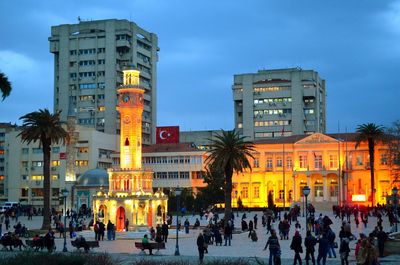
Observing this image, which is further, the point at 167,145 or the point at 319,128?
the point at 319,128

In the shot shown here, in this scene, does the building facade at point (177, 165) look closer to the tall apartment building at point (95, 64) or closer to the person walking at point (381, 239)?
the tall apartment building at point (95, 64)

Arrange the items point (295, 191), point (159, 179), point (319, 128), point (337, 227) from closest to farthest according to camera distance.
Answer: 1. point (337, 227)
2. point (295, 191)
3. point (159, 179)
4. point (319, 128)

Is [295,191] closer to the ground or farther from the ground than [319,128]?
closer to the ground

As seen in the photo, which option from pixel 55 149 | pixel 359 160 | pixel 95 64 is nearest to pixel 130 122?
pixel 55 149

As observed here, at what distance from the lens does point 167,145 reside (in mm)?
119875

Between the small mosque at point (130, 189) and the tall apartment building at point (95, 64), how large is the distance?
64.4 metres

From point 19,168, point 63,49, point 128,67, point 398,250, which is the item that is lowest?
point 398,250

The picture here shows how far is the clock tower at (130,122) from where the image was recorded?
219ft

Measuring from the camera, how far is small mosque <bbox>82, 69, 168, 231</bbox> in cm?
6359

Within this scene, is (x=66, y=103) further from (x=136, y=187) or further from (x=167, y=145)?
(x=136, y=187)

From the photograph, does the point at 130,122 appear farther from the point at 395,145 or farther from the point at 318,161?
the point at 318,161

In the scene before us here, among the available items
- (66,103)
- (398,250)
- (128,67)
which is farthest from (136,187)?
(66,103)

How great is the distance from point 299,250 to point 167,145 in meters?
91.6

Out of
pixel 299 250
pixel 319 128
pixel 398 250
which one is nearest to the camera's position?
pixel 299 250
